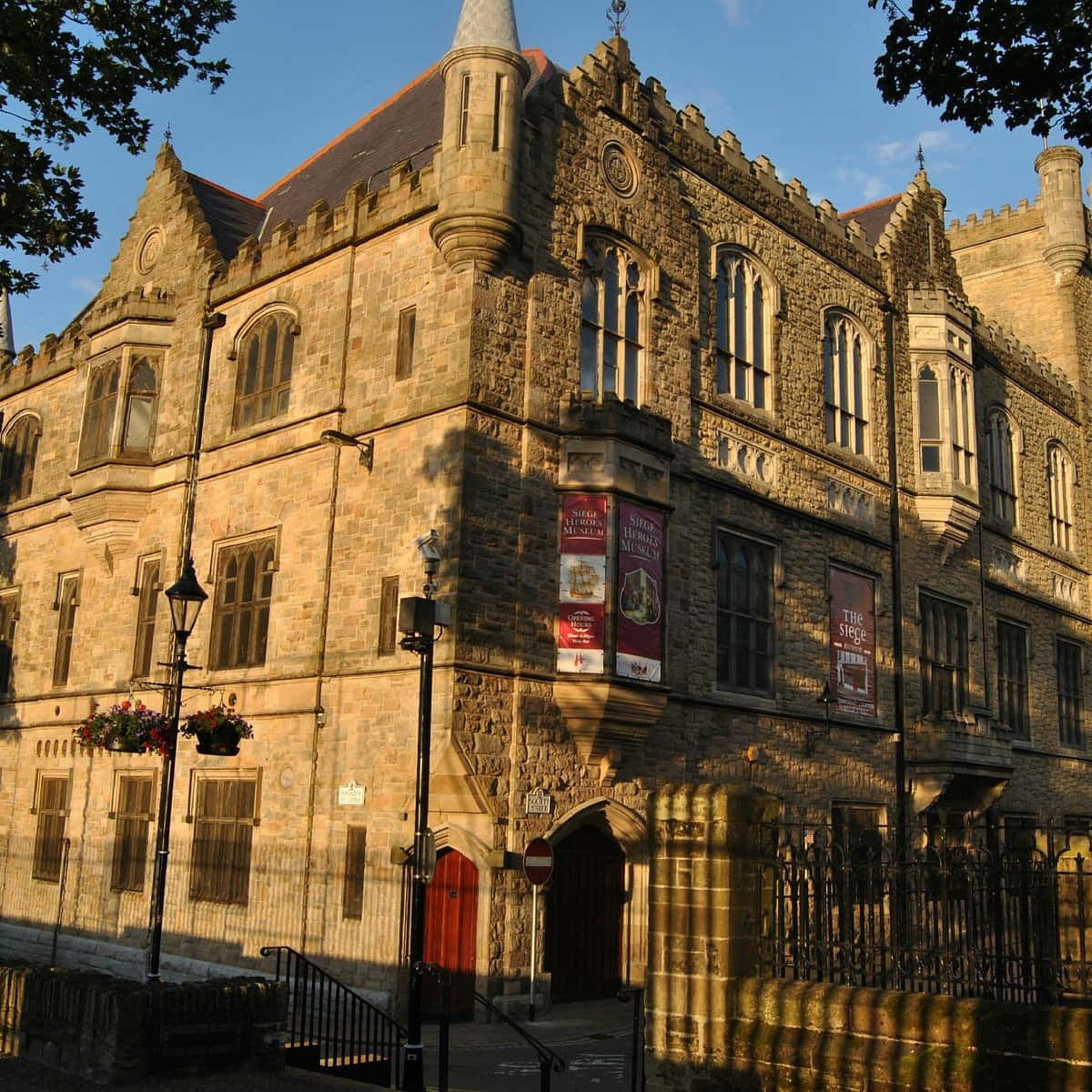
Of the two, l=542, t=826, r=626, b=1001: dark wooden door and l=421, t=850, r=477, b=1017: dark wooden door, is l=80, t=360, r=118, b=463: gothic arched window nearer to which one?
l=421, t=850, r=477, b=1017: dark wooden door

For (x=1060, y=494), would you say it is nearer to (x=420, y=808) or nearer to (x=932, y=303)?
(x=932, y=303)

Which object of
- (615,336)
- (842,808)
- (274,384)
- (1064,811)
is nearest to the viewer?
(615,336)

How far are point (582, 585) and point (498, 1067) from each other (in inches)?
275

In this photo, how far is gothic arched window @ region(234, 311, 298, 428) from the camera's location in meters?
22.1

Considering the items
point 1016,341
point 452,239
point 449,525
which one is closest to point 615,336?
point 452,239

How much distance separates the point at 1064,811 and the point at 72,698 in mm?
23888

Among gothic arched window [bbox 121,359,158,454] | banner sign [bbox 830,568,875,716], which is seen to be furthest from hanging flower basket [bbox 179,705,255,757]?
banner sign [bbox 830,568,875,716]

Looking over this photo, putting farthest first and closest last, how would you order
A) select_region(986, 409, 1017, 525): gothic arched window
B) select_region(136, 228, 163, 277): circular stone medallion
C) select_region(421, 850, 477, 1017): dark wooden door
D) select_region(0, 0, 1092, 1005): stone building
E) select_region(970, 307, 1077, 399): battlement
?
1. select_region(970, 307, 1077, 399): battlement
2. select_region(986, 409, 1017, 525): gothic arched window
3. select_region(136, 228, 163, 277): circular stone medallion
4. select_region(0, 0, 1092, 1005): stone building
5. select_region(421, 850, 477, 1017): dark wooden door

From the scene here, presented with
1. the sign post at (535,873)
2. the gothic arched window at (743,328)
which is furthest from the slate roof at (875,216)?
the sign post at (535,873)

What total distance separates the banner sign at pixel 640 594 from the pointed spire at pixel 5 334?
2115 centimetres

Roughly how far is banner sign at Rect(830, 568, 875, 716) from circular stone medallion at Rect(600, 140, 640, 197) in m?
8.45

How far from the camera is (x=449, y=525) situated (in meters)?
17.8

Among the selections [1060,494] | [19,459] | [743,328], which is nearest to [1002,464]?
[1060,494]

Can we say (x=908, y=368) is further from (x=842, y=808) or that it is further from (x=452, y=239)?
(x=452, y=239)
